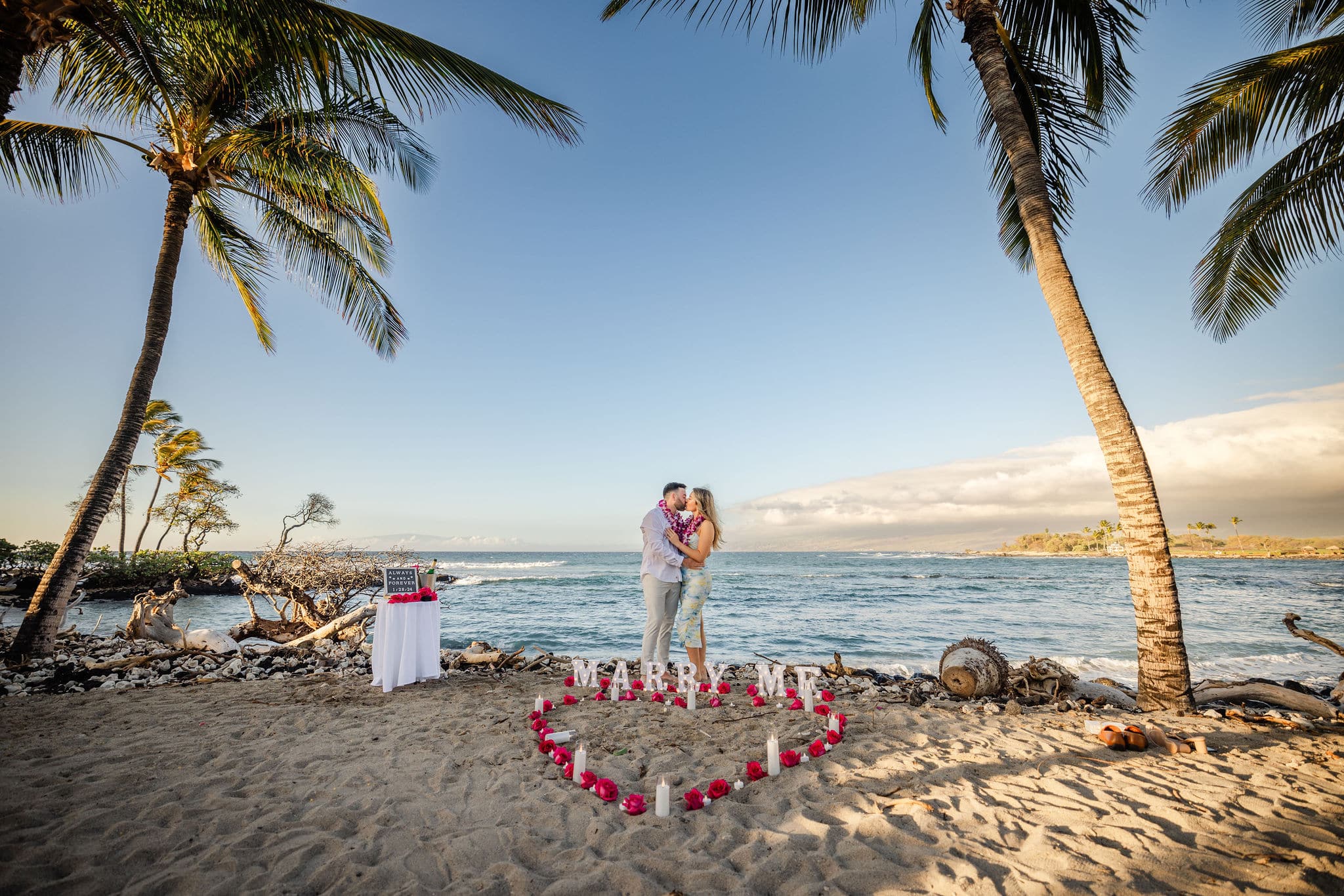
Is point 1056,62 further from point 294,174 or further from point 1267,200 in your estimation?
point 294,174

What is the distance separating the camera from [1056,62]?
6.92m

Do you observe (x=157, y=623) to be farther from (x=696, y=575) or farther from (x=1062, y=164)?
(x=1062, y=164)

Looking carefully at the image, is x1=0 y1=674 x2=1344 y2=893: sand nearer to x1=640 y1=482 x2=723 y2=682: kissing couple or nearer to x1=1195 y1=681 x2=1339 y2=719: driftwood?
x1=640 y1=482 x2=723 y2=682: kissing couple

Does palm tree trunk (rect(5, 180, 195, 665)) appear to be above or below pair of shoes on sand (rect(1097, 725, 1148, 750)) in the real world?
above

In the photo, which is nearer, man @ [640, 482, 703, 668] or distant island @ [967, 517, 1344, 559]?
man @ [640, 482, 703, 668]

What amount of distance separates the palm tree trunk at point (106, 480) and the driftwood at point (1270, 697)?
42.6 ft

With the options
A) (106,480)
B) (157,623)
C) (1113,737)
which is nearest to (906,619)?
(1113,737)

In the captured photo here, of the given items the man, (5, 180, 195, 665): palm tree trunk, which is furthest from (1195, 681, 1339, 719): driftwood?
(5, 180, 195, 665): palm tree trunk

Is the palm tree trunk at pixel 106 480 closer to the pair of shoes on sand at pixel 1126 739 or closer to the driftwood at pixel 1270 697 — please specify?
the pair of shoes on sand at pixel 1126 739

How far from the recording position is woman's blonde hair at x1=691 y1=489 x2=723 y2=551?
657 cm

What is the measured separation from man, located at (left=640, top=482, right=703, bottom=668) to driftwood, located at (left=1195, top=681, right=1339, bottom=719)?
572cm

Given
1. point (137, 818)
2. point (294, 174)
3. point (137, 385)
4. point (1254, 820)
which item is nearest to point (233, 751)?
point (137, 818)

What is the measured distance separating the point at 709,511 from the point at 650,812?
3.64 m

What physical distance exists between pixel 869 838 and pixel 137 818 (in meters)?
4.15
